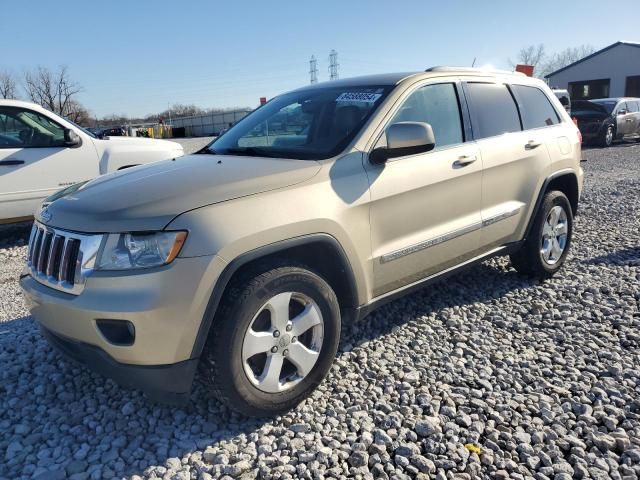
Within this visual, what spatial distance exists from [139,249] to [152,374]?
1.89 feet

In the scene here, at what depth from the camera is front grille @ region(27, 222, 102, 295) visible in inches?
97.7

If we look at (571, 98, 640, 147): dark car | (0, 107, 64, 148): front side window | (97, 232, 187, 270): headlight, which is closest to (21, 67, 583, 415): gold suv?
(97, 232, 187, 270): headlight

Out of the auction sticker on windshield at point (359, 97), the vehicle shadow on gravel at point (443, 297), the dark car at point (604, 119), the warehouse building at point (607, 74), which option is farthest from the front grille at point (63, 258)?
the warehouse building at point (607, 74)

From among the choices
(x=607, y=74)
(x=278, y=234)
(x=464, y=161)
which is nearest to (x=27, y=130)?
(x=278, y=234)

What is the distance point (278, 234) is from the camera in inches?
105

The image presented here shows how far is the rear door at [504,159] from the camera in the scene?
3973mm

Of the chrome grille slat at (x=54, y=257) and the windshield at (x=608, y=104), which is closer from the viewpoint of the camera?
the chrome grille slat at (x=54, y=257)

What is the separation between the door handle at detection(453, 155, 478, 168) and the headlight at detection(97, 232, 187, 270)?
6.80ft

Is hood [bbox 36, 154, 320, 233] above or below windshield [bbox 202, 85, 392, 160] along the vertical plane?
below

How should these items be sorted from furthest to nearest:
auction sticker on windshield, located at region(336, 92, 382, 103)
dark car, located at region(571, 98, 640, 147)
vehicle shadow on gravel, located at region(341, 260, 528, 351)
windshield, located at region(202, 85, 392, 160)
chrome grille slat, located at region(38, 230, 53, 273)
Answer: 1. dark car, located at region(571, 98, 640, 147)
2. vehicle shadow on gravel, located at region(341, 260, 528, 351)
3. auction sticker on windshield, located at region(336, 92, 382, 103)
4. windshield, located at region(202, 85, 392, 160)
5. chrome grille slat, located at region(38, 230, 53, 273)

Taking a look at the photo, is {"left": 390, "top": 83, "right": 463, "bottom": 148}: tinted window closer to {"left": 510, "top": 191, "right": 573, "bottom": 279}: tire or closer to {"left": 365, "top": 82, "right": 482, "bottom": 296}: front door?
{"left": 365, "top": 82, "right": 482, "bottom": 296}: front door

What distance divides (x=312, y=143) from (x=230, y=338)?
1456mm

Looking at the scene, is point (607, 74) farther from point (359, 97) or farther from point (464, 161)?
point (359, 97)

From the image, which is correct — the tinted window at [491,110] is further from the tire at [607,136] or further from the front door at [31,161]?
the tire at [607,136]
